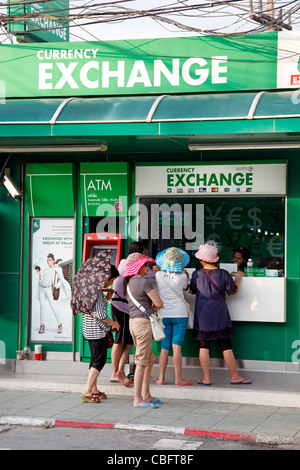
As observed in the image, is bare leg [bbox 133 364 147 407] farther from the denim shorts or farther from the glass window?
the glass window

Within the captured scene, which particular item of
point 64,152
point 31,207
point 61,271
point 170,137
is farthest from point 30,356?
point 170,137

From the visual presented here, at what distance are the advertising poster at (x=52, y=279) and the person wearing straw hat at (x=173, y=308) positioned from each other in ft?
5.70

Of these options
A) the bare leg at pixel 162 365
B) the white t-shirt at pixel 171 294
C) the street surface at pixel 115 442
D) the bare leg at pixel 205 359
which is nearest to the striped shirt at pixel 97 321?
the white t-shirt at pixel 171 294

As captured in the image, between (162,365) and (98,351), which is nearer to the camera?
(98,351)

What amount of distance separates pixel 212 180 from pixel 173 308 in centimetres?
197

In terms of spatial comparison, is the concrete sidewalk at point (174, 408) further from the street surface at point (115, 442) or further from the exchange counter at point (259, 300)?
the exchange counter at point (259, 300)

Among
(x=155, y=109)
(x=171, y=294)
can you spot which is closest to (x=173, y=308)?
(x=171, y=294)

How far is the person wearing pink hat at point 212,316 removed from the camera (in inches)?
369

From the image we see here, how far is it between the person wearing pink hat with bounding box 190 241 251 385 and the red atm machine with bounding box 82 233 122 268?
51.5 inches

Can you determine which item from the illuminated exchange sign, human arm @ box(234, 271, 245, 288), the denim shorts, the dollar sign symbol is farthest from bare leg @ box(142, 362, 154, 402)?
the illuminated exchange sign

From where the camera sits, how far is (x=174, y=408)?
8.50 m

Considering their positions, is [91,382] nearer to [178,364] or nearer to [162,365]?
[162,365]
